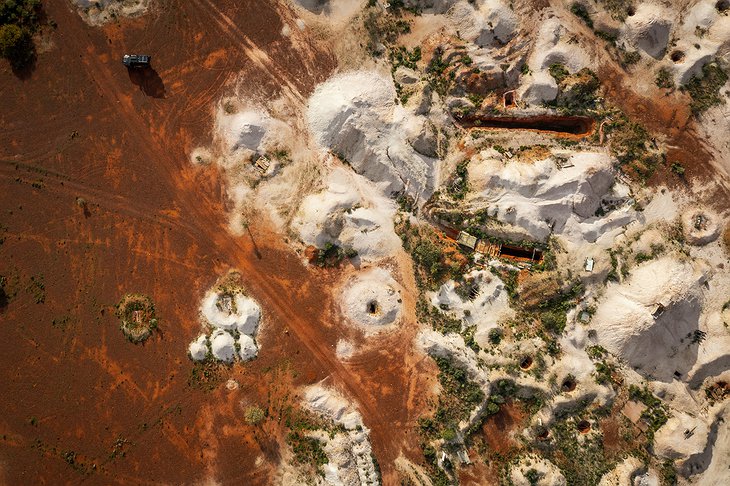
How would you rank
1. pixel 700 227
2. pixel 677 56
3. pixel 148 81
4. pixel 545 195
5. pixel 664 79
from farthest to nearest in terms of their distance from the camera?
pixel 677 56, pixel 664 79, pixel 148 81, pixel 700 227, pixel 545 195

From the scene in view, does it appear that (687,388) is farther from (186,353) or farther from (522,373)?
(186,353)

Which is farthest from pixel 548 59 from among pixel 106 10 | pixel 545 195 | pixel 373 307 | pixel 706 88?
pixel 106 10

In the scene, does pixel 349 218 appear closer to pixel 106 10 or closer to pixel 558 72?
pixel 558 72

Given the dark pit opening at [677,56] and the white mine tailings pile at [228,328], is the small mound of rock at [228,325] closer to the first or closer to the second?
the white mine tailings pile at [228,328]

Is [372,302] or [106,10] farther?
[106,10]

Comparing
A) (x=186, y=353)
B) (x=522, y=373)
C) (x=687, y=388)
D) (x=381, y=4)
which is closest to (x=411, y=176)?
(x=381, y=4)

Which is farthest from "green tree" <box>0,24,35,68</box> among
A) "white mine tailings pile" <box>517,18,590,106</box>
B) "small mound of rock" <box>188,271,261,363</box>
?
"white mine tailings pile" <box>517,18,590,106</box>

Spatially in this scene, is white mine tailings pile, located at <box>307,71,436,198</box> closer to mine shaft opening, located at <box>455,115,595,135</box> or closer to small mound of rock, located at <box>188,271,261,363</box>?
mine shaft opening, located at <box>455,115,595,135</box>
